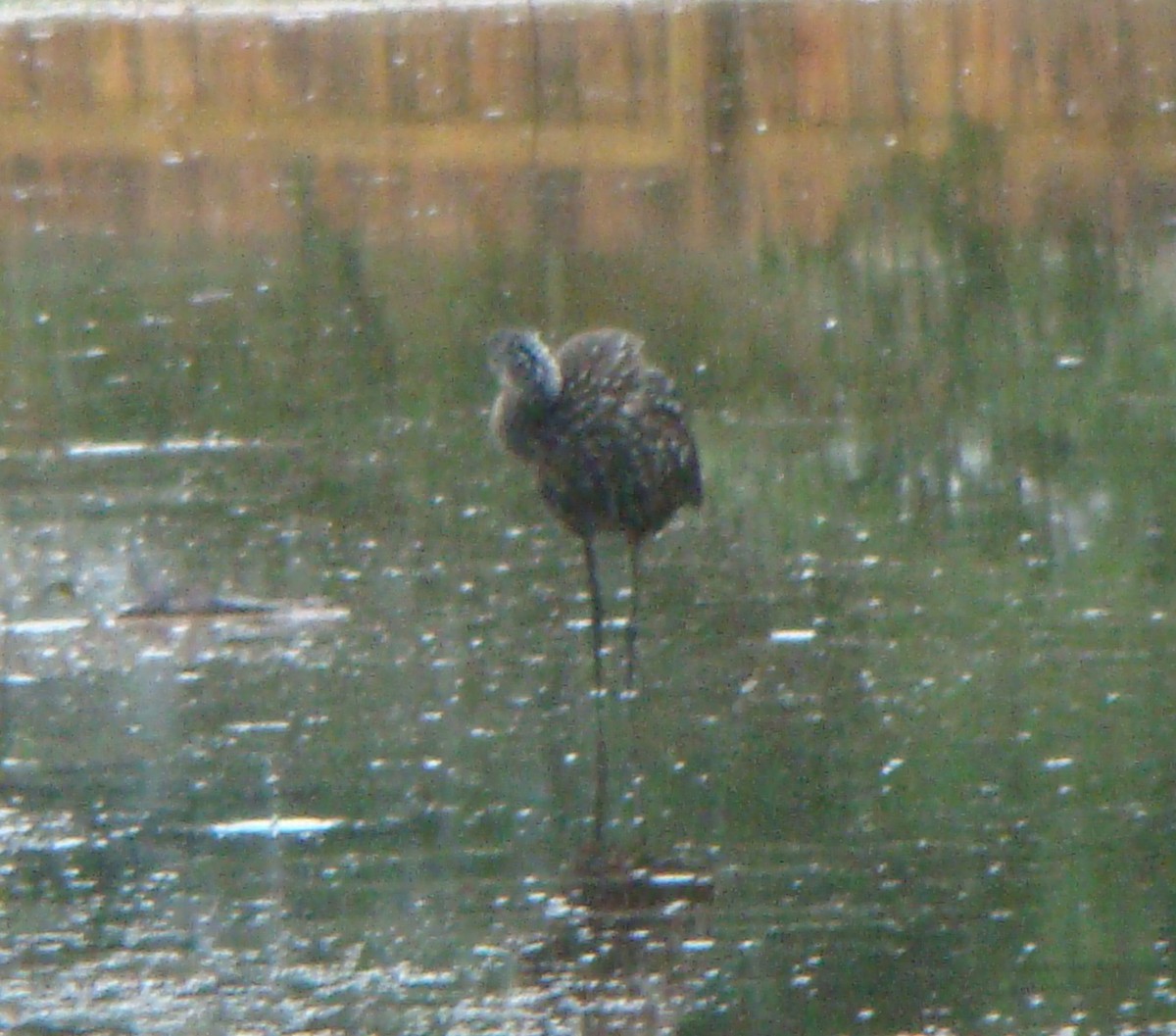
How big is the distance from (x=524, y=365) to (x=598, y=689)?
1132 mm

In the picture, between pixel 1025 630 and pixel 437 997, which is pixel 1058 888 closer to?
pixel 437 997

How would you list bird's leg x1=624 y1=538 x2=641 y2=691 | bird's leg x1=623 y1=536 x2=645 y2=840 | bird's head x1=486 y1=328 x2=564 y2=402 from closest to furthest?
bird's leg x1=623 y1=536 x2=645 y2=840 < bird's leg x1=624 y1=538 x2=641 y2=691 < bird's head x1=486 y1=328 x2=564 y2=402

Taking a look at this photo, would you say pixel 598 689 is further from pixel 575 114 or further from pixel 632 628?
pixel 575 114

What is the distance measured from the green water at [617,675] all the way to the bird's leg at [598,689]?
0.13ft

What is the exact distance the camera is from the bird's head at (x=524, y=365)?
27.3ft

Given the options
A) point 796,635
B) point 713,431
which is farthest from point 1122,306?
point 796,635

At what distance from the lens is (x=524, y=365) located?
27.4 feet

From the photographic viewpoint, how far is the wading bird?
27.5ft

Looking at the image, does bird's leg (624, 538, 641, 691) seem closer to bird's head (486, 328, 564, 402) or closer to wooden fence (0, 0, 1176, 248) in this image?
bird's head (486, 328, 564, 402)

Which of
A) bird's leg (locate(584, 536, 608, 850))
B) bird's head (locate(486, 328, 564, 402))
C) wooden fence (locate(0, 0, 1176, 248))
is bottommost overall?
bird's leg (locate(584, 536, 608, 850))

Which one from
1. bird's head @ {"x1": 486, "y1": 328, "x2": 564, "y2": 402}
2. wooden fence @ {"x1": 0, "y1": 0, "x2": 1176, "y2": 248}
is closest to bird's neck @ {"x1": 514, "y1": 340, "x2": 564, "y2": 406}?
bird's head @ {"x1": 486, "y1": 328, "x2": 564, "y2": 402}

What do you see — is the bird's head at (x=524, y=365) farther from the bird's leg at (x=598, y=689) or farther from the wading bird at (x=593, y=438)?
the bird's leg at (x=598, y=689)

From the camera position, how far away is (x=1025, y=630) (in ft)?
26.3

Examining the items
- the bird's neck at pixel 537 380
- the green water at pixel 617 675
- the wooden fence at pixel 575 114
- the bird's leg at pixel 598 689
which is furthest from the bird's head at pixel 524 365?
the wooden fence at pixel 575 114
